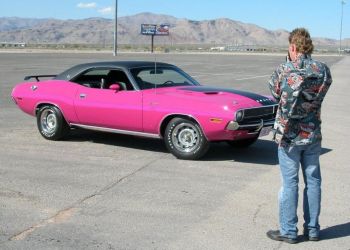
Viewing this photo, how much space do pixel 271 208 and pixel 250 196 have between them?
1.50 ft

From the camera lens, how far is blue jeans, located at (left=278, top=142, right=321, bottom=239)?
4.53m

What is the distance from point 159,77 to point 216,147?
1.45 meters

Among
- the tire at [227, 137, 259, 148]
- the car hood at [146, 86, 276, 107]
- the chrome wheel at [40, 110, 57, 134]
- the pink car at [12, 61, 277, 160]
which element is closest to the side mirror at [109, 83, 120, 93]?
the pink car at [12, 61, 277, 160]

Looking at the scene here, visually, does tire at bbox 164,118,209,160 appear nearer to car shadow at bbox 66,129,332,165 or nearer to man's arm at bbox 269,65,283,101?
car shadow at bbox 66,129,332,165

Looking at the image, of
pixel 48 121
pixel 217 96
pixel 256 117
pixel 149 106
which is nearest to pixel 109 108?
pixel 149 106

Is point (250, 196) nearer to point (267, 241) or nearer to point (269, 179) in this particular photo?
point (269, 179)

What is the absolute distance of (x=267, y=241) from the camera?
4738 millimetres

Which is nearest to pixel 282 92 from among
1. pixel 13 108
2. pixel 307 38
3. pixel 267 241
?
pixel 307 38

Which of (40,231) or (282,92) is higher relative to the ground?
(282,92)

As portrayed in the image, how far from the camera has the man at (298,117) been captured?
4.38m

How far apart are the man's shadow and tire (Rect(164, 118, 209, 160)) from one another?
2.86m

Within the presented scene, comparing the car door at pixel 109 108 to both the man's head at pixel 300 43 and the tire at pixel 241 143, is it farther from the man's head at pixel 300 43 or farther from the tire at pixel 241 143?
the man's head at pixel 300 43

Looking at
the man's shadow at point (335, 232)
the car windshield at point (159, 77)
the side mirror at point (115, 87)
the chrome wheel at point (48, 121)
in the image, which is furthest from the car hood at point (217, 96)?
the man's shadow at point (335, 232)

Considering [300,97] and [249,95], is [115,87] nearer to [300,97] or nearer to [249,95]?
[249,95]
